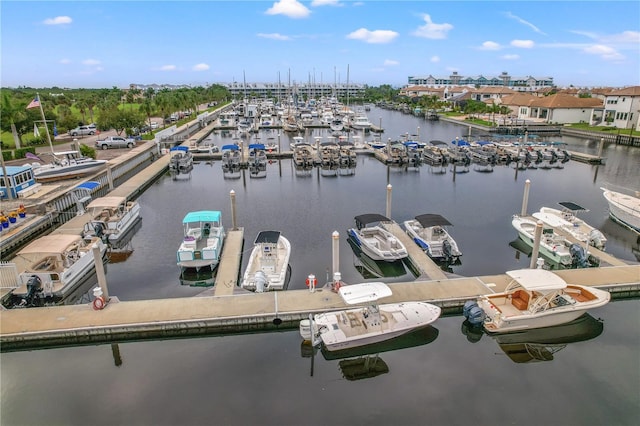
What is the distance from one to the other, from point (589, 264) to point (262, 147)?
114 ft

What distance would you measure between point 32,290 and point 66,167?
21.1m

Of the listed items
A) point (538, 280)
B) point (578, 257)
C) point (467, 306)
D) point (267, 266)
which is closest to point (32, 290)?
point (267, 266)

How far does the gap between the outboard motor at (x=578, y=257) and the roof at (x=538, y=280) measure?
529cm

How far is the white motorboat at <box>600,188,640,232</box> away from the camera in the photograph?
24594mm

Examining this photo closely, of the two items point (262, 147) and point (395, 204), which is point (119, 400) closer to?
point (395, 204)

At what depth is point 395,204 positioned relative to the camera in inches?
1201

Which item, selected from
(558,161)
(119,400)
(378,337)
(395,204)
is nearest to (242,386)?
(119,400)

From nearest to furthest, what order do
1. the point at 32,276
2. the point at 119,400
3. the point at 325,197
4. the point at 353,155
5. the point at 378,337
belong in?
the point at 119,400
the point at 378,337
the point at 32,276
the point at 325,197
the point at 353,155

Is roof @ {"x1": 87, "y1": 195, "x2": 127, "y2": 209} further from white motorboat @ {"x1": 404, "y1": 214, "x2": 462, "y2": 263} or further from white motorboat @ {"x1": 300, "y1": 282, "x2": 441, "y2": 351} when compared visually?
white motorboat @ {"x1": 404, "y1": 214, "x2": 462, "y2": 263}

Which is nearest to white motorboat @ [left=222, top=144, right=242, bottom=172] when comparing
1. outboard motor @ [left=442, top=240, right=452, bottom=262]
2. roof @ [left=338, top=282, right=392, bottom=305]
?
outboard motor @ [left=442, top=240, right=452, bottom=262]

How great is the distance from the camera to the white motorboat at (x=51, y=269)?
656 inches

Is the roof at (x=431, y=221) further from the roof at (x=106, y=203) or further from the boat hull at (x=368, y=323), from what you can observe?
the roof at (x=106, y=203)

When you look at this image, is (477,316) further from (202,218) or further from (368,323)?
(202,218)

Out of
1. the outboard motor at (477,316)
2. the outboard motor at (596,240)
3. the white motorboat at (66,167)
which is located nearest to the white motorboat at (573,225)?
the outboard motor at (596,240)
